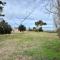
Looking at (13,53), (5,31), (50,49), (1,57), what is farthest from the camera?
(5,31)

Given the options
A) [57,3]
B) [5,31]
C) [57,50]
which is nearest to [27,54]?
[57,50]

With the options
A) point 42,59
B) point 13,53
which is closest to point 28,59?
point 42,59

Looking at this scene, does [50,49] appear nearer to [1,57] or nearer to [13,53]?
[13,53]

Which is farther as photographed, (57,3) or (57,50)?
(57,50)

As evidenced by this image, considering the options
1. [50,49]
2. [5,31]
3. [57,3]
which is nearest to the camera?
[57,3]

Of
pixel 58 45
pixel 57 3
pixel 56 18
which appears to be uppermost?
pixel 57 3

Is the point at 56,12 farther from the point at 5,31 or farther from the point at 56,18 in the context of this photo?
the point at 5,31

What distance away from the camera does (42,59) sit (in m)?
14.5

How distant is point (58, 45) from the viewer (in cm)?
1936

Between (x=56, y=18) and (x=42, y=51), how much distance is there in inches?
104

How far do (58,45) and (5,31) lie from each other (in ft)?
70.6

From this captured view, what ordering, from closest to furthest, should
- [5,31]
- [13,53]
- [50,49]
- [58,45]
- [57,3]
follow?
[57,3] → [13,53] → [50,49] → [58,45] → [5,31]

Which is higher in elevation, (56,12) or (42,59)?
(56,12)

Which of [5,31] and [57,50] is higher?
[57,50]
